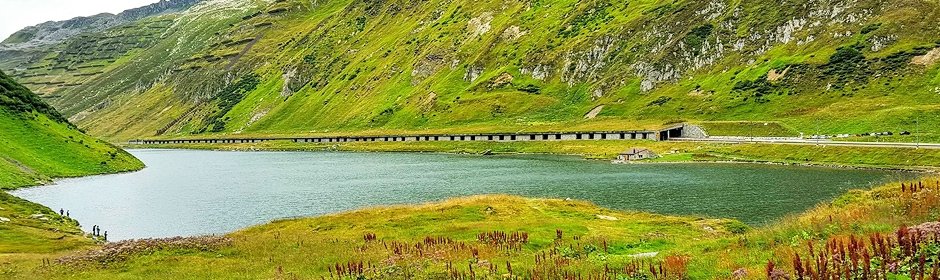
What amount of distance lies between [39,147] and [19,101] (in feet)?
63.8

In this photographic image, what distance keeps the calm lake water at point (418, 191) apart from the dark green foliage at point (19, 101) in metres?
26.3

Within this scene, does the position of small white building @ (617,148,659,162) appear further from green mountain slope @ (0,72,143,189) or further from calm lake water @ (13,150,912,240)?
green mountain slope @ (0,72,143,189)

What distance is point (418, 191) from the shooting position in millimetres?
96500

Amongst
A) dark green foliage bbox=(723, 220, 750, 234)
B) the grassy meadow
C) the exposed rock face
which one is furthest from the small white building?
dark green foliage bbox=(723, 220, 750, 234)

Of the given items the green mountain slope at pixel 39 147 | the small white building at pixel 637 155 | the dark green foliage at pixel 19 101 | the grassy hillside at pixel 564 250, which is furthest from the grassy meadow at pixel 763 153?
the dark green foliage at pixel 19 101

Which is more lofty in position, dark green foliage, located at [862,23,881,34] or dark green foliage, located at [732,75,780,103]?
dark green foliage, located at [862,23,881,34]

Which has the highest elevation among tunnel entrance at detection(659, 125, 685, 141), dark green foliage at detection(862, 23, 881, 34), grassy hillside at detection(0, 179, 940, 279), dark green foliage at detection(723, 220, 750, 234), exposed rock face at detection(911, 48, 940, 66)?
dark green foliage at detection(862, 23, 881, 34)

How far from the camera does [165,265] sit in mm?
32844

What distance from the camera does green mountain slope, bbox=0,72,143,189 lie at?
117 metres

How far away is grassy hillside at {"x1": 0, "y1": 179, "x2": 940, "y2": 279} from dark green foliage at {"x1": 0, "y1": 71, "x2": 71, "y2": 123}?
121m

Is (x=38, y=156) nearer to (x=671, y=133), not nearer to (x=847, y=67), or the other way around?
(x=671, y=133)

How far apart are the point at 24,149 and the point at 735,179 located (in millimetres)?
129421

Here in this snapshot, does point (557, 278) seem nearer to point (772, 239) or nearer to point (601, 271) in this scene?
point (601, 271)

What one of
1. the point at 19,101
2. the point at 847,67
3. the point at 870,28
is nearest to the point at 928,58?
the point at 847,67
